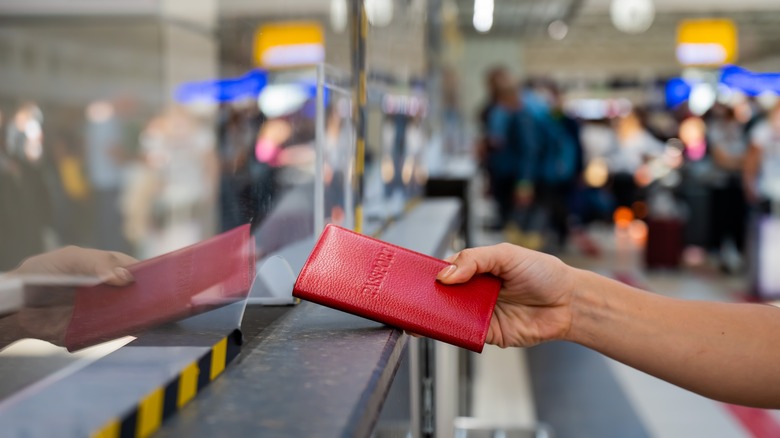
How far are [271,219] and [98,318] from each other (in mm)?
413

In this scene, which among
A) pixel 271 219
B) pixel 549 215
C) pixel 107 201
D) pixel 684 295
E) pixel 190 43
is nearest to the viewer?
pixel 271 219

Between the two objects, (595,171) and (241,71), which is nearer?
(241,71)

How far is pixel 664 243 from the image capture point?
8.03m

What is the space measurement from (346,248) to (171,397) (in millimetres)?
430

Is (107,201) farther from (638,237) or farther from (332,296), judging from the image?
(332,296)

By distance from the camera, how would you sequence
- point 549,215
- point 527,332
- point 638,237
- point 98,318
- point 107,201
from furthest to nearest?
→ point 638,237
point 107,201
point 549,215
point 527,332
point 98,318

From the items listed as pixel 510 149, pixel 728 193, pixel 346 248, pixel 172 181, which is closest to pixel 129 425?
pixel 346 248

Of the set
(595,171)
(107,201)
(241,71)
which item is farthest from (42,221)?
(241,71)

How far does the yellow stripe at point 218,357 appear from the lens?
0.91 m

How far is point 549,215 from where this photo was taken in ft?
28.7

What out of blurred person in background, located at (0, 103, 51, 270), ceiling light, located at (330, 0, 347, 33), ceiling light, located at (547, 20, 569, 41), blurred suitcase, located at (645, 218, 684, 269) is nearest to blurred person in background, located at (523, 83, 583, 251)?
blurred suitcase, located at (645, 218, 684, 269)

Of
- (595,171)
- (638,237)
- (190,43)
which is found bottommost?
(638,237)

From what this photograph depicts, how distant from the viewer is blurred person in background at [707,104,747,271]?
333 inches

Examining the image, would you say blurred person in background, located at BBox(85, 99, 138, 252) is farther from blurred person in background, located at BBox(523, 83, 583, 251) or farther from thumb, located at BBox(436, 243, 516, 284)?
thumb, located at BBox(436, 243, 516, 284)
